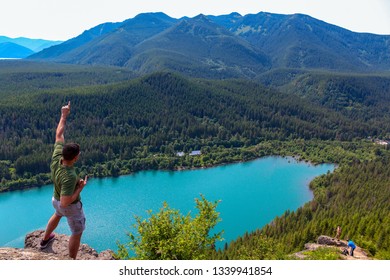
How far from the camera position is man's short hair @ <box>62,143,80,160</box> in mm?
5051

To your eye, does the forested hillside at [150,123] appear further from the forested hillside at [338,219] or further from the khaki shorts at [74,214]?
the khaki shorts at [74,214]

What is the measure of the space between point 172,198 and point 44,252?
38424 millimetres

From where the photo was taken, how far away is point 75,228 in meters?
5.74

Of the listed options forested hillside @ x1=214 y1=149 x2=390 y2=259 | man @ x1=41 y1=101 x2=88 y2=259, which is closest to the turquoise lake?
forested hillside @ x1=214 y1=149 x2=390 y2=259

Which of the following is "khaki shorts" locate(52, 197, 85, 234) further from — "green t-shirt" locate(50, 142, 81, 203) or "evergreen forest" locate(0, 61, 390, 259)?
"evergreen forest" locate(0, 61, 390, 259)

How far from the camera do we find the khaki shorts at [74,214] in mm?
5633

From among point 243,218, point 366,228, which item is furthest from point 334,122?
point 366,228

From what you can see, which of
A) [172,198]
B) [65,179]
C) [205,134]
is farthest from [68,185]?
[205,134]

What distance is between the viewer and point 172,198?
44562 millimetres

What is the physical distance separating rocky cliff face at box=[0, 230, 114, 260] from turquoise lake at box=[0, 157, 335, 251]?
77.8 feet

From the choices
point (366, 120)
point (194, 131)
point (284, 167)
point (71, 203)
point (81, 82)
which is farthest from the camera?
point (81, 82)

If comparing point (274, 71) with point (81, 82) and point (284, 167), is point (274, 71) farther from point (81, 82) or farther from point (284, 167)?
point (284, 167)

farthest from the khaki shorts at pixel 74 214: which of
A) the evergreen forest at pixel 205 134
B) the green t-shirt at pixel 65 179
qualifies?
the evergreen forest at pixel 205 134

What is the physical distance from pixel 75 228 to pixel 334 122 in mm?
94425
